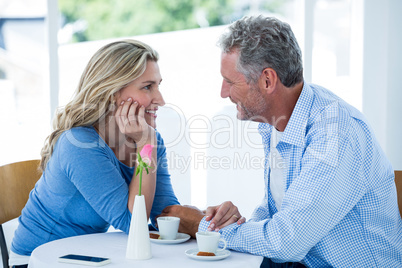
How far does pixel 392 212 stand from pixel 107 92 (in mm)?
931

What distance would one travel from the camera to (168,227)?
1221 mm

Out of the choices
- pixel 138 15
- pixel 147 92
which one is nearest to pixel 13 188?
pixel 147 92

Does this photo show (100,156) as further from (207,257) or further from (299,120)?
(299,120)

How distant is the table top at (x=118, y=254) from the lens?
3.42 ft

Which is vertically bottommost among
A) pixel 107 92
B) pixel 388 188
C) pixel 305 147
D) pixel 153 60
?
pixel 388 188

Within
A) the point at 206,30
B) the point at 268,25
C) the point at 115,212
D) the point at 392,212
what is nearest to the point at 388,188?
the point at 392,212

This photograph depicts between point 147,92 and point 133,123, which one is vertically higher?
point 147,92

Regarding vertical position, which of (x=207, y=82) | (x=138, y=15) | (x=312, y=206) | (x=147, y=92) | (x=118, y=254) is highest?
(x=138, y=15)

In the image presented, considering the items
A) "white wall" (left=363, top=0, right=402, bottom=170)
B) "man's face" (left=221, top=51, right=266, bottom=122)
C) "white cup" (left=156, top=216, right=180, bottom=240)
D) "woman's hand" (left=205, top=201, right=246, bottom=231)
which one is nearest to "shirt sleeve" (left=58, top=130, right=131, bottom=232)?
"white cup" (left=156, top=216, right=180, bottom=240)

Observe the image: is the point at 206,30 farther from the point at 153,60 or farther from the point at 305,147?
the point at 305,147

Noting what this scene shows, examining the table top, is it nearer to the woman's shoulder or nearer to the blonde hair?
the woman's shoulder

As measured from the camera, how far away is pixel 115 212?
1302 mm

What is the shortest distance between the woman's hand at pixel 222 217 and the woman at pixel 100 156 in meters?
0.22

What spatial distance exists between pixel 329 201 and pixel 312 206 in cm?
5
